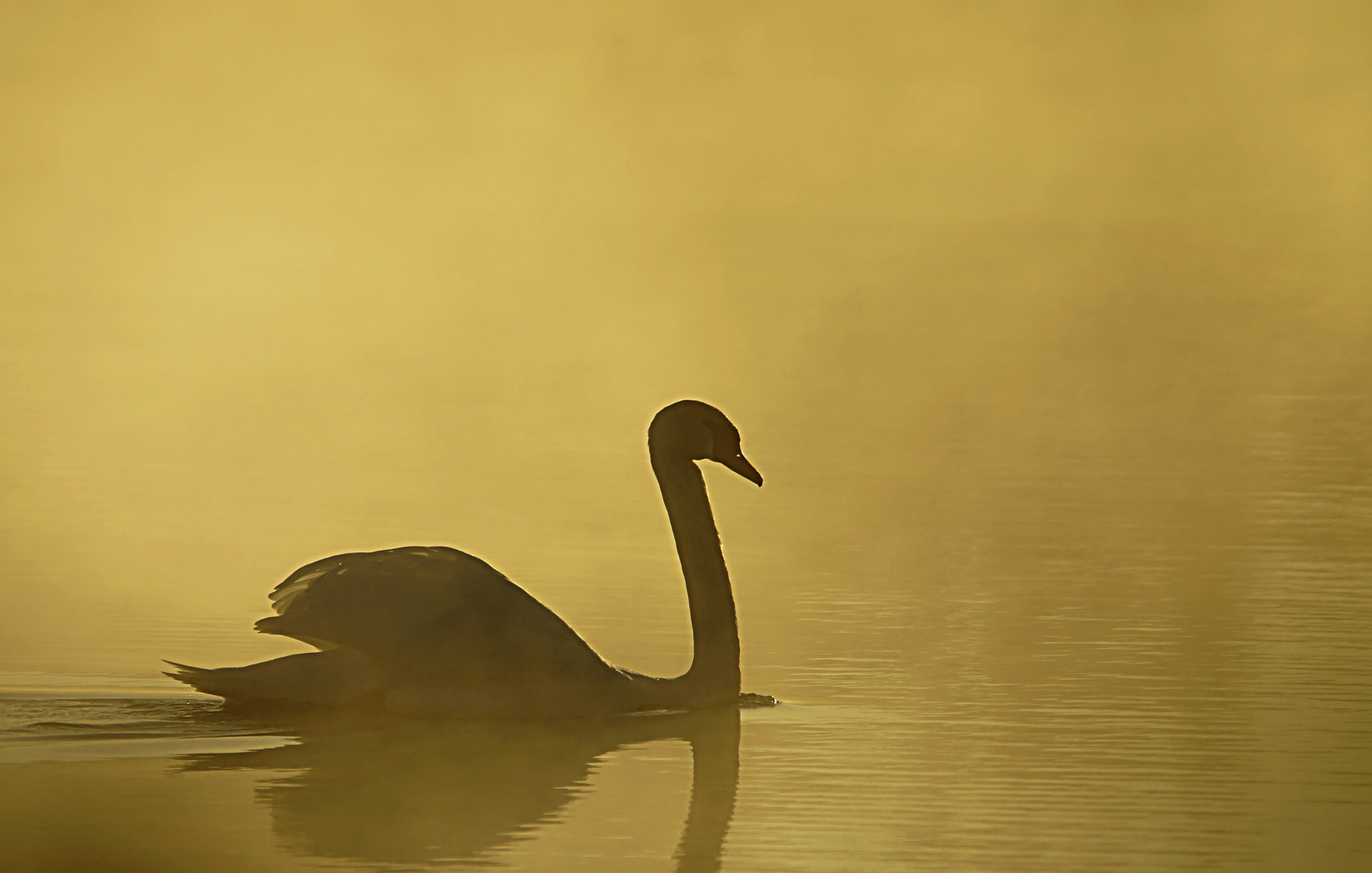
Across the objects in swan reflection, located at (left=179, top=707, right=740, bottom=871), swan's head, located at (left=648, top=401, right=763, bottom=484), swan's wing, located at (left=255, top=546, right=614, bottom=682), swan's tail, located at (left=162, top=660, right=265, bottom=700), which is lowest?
swan reflection, located at (left=179, top=707, right=740, bottom=871)

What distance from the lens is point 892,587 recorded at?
34.6 feet

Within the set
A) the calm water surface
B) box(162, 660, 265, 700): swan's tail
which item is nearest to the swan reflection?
→ the calm water surface

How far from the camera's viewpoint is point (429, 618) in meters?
7.17

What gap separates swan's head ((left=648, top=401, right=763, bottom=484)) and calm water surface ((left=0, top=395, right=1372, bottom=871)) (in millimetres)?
871

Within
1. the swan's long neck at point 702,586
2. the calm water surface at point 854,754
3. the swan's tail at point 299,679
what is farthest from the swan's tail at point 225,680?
the swan's long neck at point 702,586

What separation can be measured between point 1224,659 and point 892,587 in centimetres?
219

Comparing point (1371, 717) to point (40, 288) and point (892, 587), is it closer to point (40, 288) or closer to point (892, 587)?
point (892, 587)

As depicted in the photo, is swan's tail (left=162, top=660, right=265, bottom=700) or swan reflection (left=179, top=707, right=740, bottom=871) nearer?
swan reflection (left=179, top=707, right=740, bottom=871)

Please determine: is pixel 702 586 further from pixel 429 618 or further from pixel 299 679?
pixel 299 679

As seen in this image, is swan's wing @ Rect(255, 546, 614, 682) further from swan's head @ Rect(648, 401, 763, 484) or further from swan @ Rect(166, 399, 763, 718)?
swan's head @ Rect(648, 401, 763, 484)

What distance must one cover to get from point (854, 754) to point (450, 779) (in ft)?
4.25

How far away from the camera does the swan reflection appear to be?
19.0 ft

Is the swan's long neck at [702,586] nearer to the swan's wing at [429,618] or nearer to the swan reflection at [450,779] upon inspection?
the swan reflection at [450,779]

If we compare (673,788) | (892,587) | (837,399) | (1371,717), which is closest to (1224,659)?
(1371,717)
